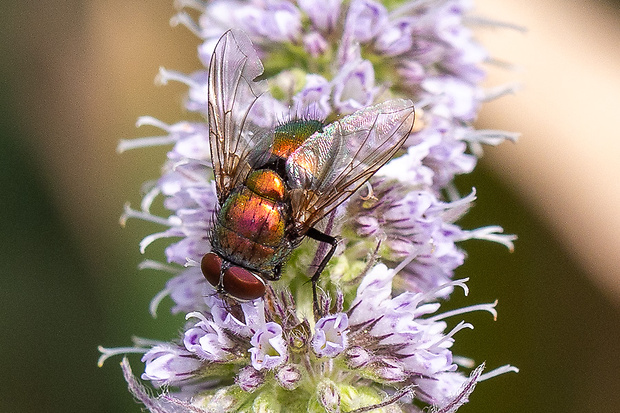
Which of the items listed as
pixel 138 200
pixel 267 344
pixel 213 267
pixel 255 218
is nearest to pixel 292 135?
pixel 255 218

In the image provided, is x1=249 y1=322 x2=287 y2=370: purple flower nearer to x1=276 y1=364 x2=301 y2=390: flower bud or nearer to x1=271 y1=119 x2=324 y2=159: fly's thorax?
x1=276 y1=364 x2=301 y2=390: flower bud

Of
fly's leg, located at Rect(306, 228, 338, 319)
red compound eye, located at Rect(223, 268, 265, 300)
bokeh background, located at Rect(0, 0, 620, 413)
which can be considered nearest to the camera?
red compound eye, located at Rect(223, 268, 265, 300)

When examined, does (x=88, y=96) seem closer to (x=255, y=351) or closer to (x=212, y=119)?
(x=212, y=119)

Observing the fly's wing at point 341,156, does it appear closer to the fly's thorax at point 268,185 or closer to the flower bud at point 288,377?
the fly's thorax at point 268,185

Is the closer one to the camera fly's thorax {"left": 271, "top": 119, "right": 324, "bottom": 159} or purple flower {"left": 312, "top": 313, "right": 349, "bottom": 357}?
purple flower {"left": 312, "top": 313, "right": 349, "bottom": 357}

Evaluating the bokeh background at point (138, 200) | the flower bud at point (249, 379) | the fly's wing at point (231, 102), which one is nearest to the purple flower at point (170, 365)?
the flower bud at point (249, 379)

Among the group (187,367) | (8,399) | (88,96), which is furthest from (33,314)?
(187,367)

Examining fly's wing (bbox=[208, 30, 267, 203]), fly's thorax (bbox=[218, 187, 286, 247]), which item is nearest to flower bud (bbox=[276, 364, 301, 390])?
fly's thorax (bbox=[218, 187, 286, 247])
